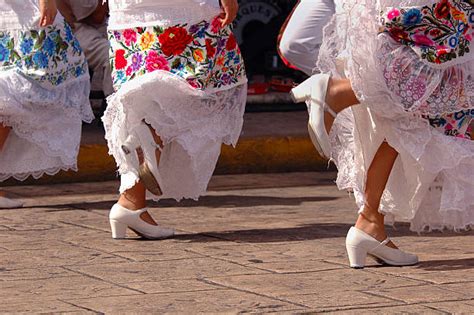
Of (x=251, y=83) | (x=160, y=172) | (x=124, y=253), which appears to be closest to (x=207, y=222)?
(x=160, y=172)

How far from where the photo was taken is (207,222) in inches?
293

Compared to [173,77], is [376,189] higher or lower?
lower

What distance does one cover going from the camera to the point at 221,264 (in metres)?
6.05

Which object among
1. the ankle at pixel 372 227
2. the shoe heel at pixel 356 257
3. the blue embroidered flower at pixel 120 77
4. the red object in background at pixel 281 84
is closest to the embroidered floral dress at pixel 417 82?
the ankle at pixel 372 227

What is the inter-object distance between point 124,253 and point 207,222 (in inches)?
44.1

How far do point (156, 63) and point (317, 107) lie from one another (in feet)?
3.84

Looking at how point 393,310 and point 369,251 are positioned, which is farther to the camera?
point 369,251

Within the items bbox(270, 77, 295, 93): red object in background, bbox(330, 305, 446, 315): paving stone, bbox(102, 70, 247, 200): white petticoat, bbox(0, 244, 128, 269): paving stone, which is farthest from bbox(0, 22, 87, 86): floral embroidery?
bbox(270, 77, 295, 93): red object in background

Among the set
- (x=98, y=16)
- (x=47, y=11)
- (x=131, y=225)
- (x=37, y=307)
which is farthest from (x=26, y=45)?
(x=37, y=307)

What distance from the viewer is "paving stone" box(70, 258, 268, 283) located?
5738 mm

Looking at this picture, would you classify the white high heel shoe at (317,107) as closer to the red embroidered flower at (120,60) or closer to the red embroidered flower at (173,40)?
the red embroidered flower at (173,40)

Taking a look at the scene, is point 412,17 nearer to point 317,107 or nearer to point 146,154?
point 317,107

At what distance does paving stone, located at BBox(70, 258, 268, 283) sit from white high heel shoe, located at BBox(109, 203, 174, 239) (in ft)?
2.14

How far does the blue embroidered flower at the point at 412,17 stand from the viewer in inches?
226
